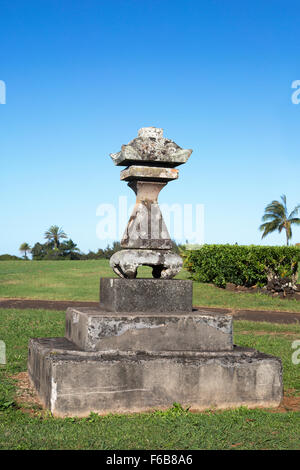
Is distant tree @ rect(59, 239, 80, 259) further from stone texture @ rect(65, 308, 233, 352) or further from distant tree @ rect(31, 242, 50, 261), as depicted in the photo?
stone texture @ rect(65, 308, 233, 352)

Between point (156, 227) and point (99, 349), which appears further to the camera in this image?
point (156, 227)

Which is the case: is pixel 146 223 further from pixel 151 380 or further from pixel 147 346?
pixel 151 380

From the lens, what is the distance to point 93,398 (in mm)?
5461

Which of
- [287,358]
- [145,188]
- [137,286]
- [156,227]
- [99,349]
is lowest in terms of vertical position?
[287,358]

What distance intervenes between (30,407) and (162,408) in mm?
1429

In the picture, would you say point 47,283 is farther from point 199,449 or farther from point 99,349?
point 199,449

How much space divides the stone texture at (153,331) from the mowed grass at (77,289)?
1060cm

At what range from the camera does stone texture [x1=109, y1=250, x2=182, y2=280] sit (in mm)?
6457

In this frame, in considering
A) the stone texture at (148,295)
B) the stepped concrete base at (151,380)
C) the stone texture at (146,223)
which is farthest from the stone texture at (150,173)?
the stepped concrete base at (151,380)

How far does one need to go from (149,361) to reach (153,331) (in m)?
0.43


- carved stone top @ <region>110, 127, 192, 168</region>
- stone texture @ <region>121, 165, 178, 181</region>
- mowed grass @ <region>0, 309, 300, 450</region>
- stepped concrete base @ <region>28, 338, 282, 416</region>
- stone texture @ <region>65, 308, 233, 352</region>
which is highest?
carved stone top @ <region>110, 127, 192, 168</region>

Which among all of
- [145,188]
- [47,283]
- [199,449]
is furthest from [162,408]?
[47,283]

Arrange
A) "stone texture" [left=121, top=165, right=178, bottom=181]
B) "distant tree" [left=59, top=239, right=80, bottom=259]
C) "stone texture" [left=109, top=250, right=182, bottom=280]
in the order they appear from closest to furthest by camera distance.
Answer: "stone texture" [left=109, top=250, right=182, bottom=280]
"stone texture" [left=121, top=165, right=178, bottom=181]
"distant tree" [left=59, top=239, right=80, bottom=259]

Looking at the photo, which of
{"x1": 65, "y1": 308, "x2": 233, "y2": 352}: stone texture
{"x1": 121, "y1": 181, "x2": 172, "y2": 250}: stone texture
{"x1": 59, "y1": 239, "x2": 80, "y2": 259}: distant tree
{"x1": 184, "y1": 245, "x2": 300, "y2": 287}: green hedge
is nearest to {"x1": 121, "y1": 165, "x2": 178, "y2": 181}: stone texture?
{"x1": 121, "y1": 181, "x2": 172, "y2": 250}: stone texture
